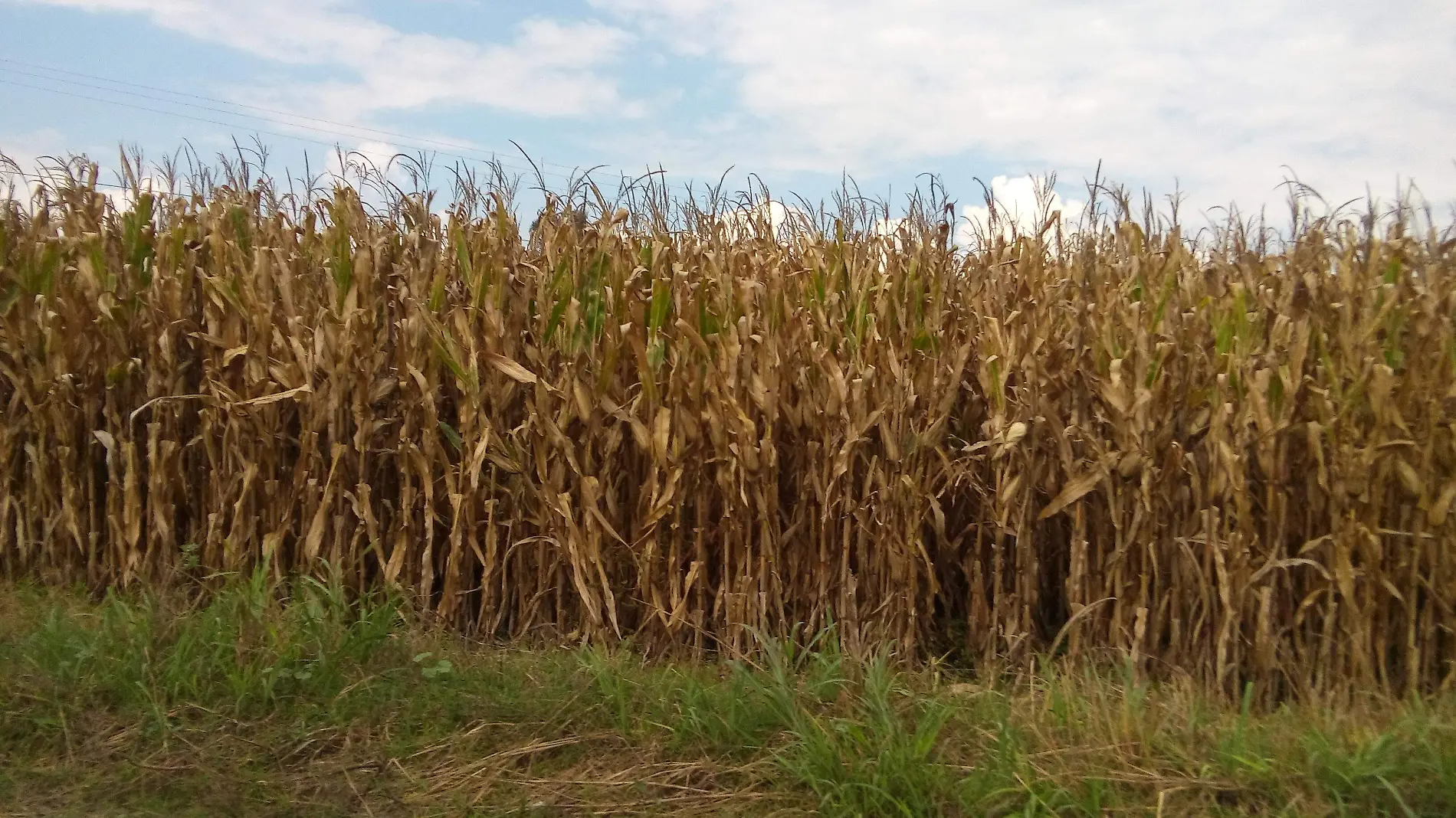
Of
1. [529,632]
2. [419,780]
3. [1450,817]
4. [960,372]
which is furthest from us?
[529,632]

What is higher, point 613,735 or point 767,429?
point 767,429

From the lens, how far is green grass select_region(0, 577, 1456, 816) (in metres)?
2.97

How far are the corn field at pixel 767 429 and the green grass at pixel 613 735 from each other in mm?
334

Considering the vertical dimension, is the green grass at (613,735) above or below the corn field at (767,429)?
below

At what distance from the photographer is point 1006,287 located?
14.5ft

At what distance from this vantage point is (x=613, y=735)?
3404mm

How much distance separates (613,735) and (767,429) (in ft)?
4.21

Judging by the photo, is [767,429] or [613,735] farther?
[767,429]

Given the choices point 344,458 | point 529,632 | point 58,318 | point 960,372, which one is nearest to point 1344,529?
point 960,372

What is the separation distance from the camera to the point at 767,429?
13.0ft

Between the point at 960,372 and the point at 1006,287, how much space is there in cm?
70

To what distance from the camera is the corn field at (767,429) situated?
3738 millimetres

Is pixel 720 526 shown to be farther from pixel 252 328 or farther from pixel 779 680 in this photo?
pixel 252 328

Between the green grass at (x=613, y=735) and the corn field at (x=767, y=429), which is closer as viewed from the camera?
the green grass at (x=613, y=735)
